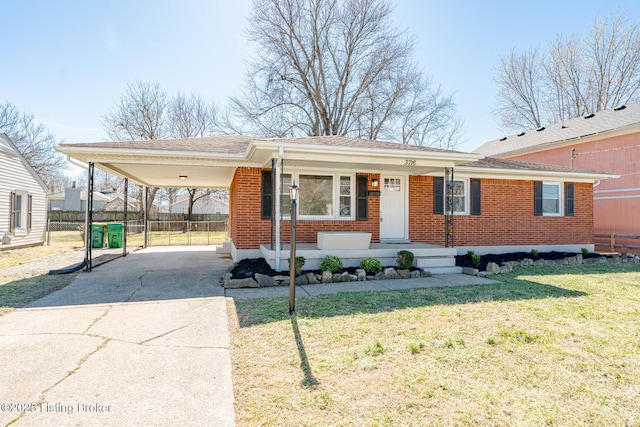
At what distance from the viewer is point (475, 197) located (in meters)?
10.4

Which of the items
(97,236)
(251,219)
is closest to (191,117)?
(97,236)

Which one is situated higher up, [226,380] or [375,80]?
[375,80]

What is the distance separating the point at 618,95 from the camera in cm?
2158

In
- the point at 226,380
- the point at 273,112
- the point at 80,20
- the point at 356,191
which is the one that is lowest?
the point at 226,380

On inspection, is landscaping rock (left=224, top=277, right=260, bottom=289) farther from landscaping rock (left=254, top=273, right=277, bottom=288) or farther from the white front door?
the white front door

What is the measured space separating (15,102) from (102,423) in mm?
34540

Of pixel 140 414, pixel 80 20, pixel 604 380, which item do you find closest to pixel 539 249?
pixel 604 380

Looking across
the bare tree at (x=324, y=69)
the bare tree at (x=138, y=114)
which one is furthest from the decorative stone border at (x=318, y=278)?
the bare tree at (x=138, y=114)

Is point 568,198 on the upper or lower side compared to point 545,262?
upper

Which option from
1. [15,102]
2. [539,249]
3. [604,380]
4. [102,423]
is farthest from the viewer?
[15,102]

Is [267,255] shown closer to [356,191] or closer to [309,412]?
[356,191]

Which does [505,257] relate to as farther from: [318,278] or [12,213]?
[12,213]

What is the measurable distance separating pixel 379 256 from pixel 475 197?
4.28 m

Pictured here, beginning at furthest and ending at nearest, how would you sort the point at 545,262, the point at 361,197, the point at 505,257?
the point at 505,257, the point at 545,262, the point at 361,197
